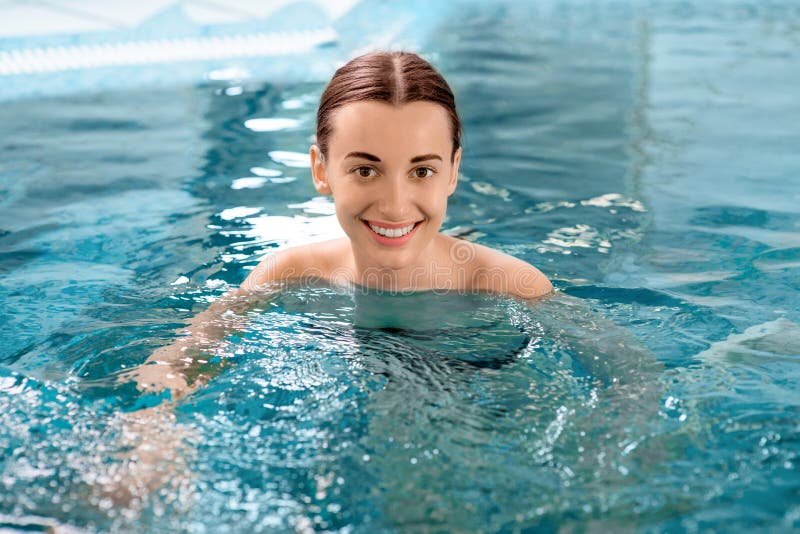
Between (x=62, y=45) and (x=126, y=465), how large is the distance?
7.44 m

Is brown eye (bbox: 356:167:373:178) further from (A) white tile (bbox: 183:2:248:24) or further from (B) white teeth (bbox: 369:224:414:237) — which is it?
(A) white tile (bbox: 183:2:248:24)

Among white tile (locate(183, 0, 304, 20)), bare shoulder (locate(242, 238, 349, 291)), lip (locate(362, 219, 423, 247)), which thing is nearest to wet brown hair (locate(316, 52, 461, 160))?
lip (locate(362, 219, 423, 247))

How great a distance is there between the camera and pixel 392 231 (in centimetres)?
261

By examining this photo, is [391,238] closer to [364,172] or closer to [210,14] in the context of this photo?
[364,172]

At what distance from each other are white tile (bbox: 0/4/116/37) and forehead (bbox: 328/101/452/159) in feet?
23.4

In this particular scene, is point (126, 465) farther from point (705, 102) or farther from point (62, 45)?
point (62, 45)

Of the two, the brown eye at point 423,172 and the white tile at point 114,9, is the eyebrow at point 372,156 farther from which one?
the white tile at point 114,9

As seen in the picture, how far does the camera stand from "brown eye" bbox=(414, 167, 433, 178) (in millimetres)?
2529

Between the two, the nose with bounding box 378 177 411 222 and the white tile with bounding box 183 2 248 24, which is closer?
the nose with bounding box 378 177 411 222

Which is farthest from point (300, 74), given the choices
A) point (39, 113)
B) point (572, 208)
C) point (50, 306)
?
point (50, 306)

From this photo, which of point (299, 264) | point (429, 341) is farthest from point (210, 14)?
point (429, 341)

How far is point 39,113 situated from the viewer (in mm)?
6238

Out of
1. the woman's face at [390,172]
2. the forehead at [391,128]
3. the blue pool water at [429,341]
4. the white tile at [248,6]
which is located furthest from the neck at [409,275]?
the white tile at [248,6]

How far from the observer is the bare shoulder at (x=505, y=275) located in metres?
2.99
